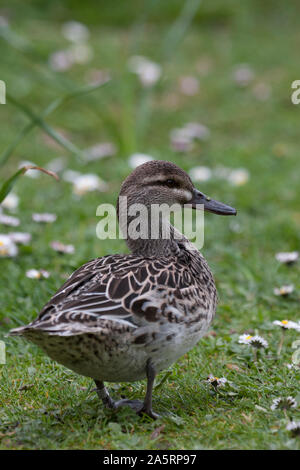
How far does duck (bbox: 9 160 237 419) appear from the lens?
285 centimetres

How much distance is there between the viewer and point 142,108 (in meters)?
7.46

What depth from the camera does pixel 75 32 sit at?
10328mm

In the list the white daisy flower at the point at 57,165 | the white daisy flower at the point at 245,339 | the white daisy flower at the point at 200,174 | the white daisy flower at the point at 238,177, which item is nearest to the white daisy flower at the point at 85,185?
the white daisy flower at the point at 57,165

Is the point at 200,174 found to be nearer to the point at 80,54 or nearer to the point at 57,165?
the point at 57,165

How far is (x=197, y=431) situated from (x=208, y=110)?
6.34 metres

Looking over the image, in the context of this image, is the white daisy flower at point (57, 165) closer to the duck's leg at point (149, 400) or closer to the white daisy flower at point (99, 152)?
the white daisy flower at point (99, 152)

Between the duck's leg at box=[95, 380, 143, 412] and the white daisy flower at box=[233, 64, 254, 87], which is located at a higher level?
the white daisy flower at box=[233, 64, 254, 87]

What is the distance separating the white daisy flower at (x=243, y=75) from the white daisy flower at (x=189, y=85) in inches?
20.9

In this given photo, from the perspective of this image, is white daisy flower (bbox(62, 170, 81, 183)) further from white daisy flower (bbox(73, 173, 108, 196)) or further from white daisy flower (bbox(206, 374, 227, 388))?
white daisy flower (bbox(206, 374, 227, 388))

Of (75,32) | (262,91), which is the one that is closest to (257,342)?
(262,91)

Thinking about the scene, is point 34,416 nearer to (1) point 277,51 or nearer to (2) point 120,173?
(2) point 120,173

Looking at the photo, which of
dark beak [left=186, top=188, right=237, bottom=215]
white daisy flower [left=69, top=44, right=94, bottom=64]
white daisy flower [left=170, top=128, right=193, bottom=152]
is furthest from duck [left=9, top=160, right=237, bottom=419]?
white daisy flower [left=69, top=44, right=94, bottom=64]

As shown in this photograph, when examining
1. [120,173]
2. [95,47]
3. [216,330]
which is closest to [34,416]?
[216,330]

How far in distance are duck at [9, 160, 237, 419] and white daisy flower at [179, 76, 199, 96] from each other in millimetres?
5820
